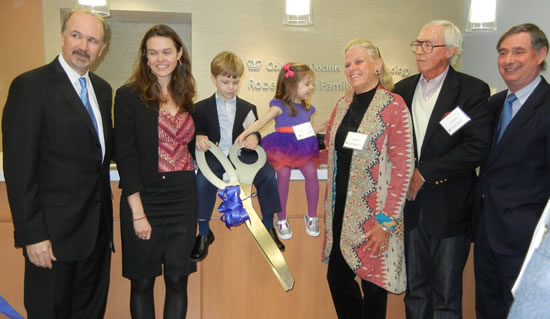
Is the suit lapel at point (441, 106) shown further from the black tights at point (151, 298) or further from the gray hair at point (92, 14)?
the gray hair at point (92, 14)

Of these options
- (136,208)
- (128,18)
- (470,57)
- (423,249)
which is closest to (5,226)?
(136,208)

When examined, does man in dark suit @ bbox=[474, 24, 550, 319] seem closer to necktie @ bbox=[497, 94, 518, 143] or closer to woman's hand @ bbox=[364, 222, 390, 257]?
necktie @ bbox=[497, 94, 518, 143]

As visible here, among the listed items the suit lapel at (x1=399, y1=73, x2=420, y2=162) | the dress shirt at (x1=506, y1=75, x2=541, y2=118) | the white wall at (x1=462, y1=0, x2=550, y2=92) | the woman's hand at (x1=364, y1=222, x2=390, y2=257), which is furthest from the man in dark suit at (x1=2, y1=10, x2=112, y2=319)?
the white wall at (x1=462, y1=0, x2=550, y2=92)

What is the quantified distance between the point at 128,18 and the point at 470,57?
544cm

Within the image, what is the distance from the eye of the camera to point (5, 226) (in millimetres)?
2240

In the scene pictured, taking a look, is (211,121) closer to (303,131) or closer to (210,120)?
(210,120)

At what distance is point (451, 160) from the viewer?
1.85 m

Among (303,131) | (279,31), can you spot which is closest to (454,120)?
(303,131)

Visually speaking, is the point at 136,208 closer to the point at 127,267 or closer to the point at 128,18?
the point at 127,267

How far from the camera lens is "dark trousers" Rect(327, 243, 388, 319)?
195cm

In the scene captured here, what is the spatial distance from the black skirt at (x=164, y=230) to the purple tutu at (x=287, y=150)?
0.50 meters

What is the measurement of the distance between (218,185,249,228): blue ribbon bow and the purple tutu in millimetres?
376

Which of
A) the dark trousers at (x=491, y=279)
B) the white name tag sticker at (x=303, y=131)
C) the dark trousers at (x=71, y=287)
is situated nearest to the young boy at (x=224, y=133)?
the white name tag sticker at (x=303, y=131)

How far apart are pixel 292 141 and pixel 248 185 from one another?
378 millimetres
